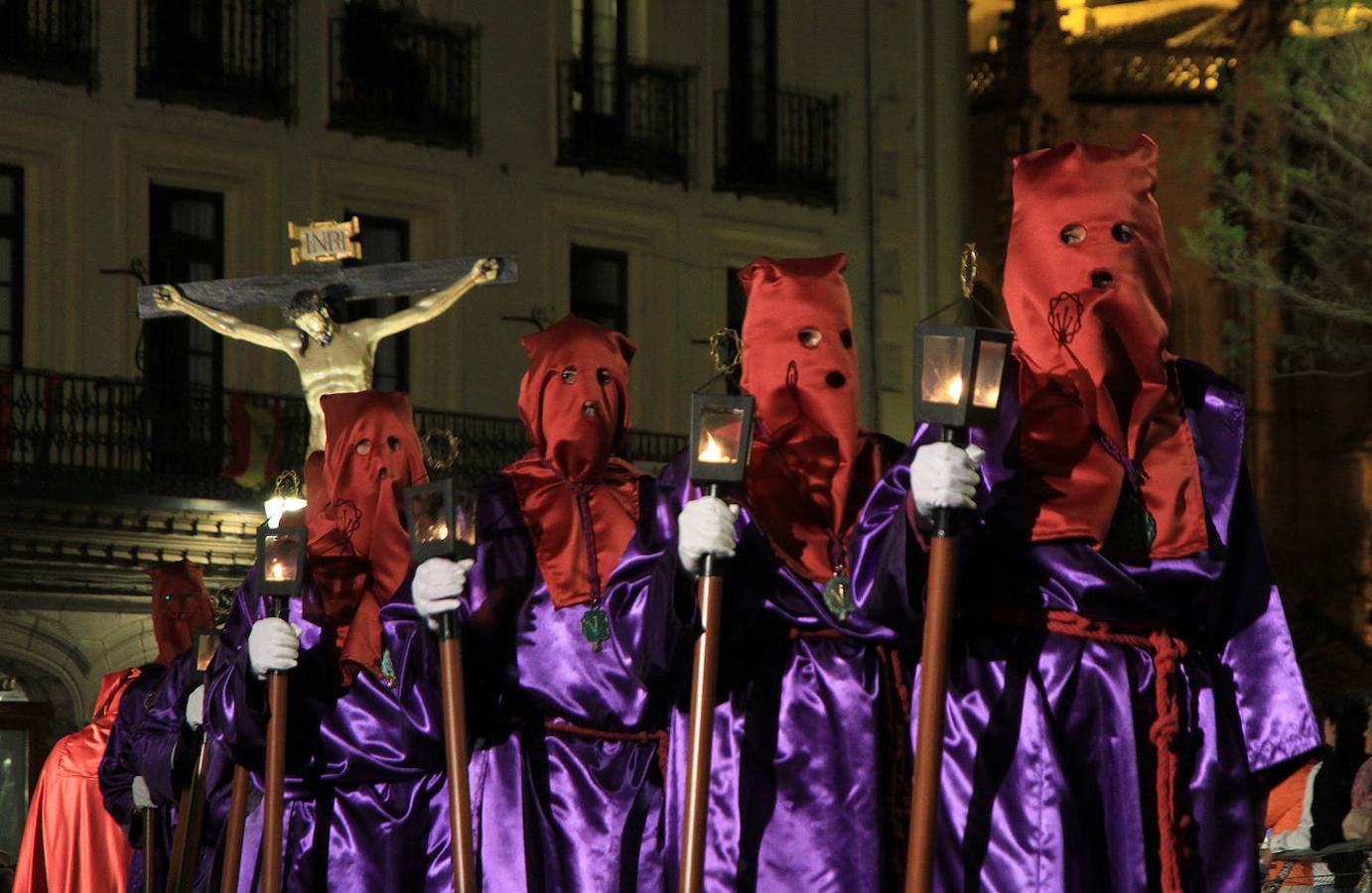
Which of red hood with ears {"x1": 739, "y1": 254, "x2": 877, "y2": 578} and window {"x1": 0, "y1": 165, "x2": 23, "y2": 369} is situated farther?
window {"x1": 0, "y1": 165, "x2": 23, "y2": 369}

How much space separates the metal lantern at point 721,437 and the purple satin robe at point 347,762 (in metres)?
1.82

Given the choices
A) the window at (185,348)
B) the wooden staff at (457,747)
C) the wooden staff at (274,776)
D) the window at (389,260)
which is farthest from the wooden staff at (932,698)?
the window at (389,260)

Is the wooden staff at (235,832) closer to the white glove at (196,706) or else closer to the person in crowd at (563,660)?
the white glove at (196,706)

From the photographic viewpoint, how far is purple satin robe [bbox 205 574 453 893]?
7.80 meters

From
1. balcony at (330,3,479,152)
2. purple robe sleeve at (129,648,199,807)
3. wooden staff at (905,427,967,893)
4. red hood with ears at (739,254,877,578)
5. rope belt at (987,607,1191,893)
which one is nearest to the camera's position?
wooden staff at (905,427,967,893)

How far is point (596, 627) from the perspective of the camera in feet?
23.2

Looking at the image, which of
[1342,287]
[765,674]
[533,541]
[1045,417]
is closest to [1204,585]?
[1045,417]

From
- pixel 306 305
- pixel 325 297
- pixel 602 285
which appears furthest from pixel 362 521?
pixel 602 285

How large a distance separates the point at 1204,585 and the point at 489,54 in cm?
1709

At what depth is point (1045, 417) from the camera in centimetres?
562

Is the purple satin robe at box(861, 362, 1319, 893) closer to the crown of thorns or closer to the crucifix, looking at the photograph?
the crucifix

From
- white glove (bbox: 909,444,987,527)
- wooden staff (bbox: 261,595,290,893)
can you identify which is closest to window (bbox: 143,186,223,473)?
wooden staff (bbox: 261,595,290,893)

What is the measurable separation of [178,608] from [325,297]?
2876mm

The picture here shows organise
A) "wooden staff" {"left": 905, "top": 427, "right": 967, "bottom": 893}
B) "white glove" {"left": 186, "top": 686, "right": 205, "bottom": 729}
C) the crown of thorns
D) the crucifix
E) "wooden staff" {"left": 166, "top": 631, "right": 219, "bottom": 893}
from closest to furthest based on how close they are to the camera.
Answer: "wooden staff" {"left": 905, "top": 427, "right": 967, "bottom": 893} → "white glove" {"left": 186, "top": 686, "right": 205, "bottom": 729} → "wooden staff" {"left": 166, "top": 631, "right": 219, "bottom": 893} → the crucifix → the crown of thorns
